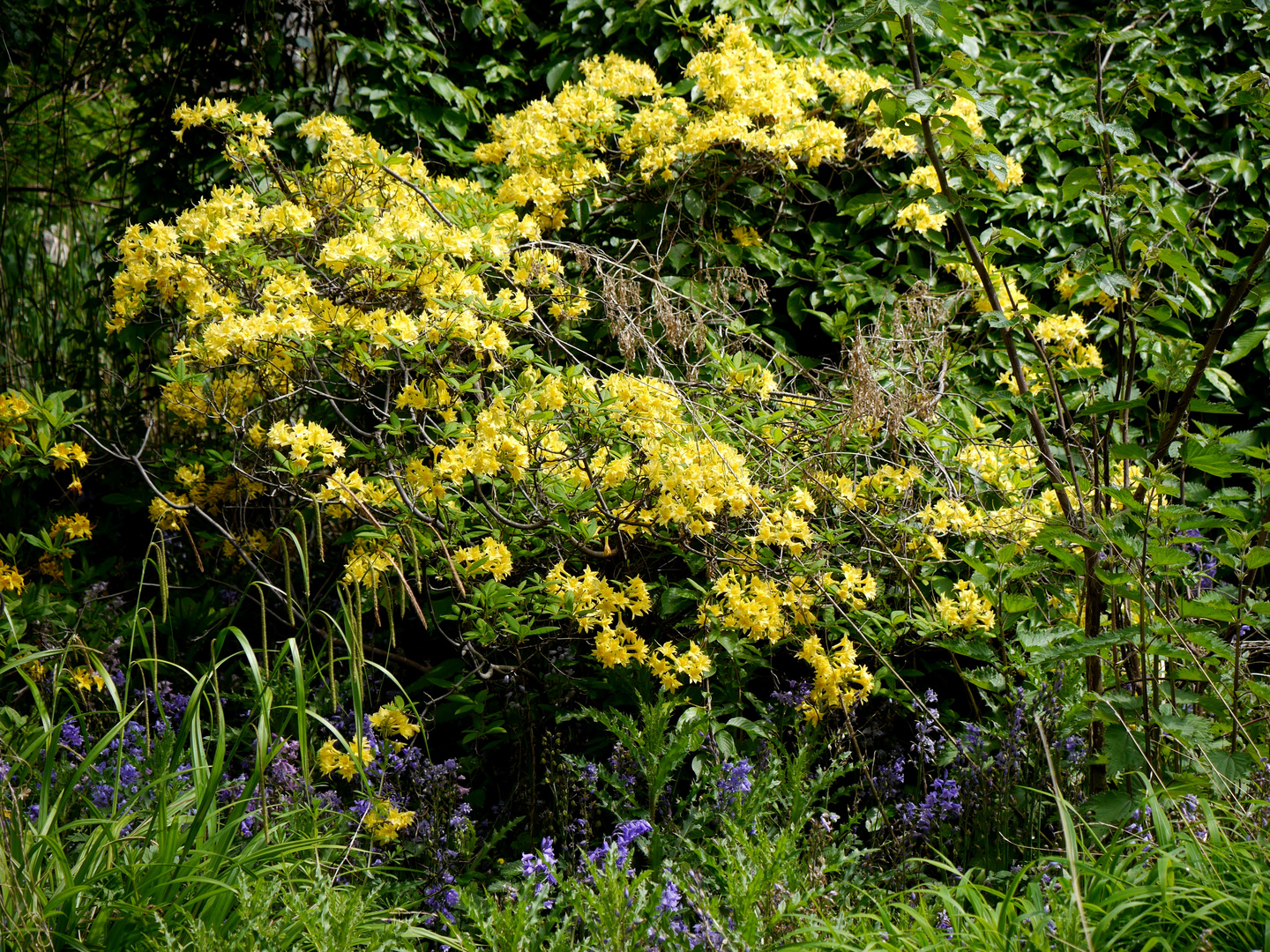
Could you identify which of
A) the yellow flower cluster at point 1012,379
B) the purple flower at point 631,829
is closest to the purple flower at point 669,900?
the purple flower at point 631,829

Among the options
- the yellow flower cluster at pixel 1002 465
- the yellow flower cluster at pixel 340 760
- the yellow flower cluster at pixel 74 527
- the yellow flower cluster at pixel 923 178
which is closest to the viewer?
the yellow flower cluster at pixel 340 760

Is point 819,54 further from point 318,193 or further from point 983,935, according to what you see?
Answer: point 983,935

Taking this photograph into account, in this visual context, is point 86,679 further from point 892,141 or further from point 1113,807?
point 892,141

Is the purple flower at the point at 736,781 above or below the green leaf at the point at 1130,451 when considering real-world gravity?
below

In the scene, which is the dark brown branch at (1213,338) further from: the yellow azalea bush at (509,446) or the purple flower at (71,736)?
the purple flower at (71,736)

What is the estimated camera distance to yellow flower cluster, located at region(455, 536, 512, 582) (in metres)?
2.22

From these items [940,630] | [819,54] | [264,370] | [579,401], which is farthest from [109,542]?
[819,54]

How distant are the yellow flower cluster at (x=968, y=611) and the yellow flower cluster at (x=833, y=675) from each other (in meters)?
0.24

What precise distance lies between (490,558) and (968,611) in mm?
1088

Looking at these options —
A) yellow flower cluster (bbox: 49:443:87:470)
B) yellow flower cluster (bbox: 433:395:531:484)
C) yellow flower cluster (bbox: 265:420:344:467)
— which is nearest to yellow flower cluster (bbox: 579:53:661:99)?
yellow flower cluster (bbox: 433:395:531:484)

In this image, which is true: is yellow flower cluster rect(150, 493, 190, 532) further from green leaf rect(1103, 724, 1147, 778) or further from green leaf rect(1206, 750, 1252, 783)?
green leaf rect(1206, 750, 1252, 783)

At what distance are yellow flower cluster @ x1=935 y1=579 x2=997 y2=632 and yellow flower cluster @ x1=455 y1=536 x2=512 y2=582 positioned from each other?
0.99 meters

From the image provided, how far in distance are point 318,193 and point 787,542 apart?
1643mm

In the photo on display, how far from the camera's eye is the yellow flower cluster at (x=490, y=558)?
87.5 inches
